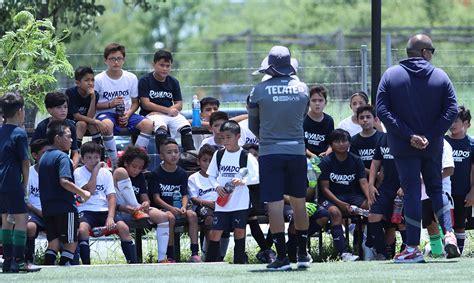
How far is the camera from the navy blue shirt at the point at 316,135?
15312mm

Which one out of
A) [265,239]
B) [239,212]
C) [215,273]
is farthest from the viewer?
[265,239]

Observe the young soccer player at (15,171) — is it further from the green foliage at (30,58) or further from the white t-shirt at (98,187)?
the green foliage at (30,58)

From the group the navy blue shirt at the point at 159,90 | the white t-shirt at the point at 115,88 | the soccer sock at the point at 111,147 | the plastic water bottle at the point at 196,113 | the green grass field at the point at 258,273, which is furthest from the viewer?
the plastic water bottle at the point at 196,113

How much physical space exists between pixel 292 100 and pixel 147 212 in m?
3.12

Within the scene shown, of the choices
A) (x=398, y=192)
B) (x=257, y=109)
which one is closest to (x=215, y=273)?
(x=257, y=109)

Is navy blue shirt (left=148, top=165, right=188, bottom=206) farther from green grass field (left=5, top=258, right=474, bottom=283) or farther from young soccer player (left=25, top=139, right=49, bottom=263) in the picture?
green grass field (left=5, top=258, right=474, bottom=283)

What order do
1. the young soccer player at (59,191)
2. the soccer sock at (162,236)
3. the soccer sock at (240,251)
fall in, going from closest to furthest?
the young soccer player at (59,191) → the soccer sock at (240,251) → the soccer sock at (162,236)

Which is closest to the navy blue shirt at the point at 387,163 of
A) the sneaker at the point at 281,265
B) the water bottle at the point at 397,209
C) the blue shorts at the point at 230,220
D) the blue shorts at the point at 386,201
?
the blue shorts at the point at 386,201

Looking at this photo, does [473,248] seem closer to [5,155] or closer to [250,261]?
[250,261]

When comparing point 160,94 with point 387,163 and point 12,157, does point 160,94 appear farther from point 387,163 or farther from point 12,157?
point 12,157

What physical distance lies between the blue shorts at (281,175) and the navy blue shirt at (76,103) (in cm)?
380

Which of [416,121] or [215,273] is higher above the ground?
[416,121]

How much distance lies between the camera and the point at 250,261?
15.0m

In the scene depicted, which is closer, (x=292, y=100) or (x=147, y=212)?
(x=292, y=100)
